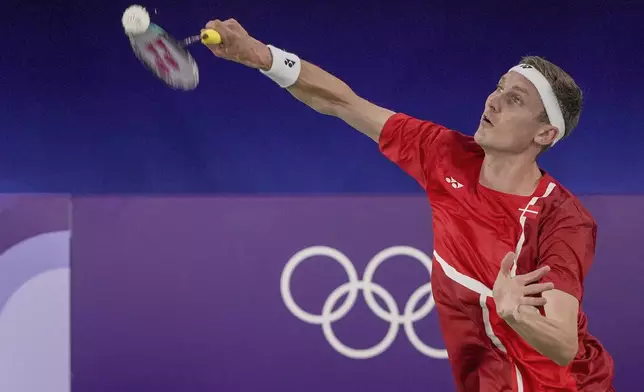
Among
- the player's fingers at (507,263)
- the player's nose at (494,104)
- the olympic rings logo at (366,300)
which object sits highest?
the player's nose at (494,104)

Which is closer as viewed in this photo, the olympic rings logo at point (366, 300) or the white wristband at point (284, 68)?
the white wristband at point (284, 68)

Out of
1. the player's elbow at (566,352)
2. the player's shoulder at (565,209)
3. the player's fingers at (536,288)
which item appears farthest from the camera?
the player's shoulder at (565,209)

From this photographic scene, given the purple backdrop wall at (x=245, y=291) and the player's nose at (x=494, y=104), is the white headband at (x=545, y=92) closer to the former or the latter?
the player's nose at (x=494, y=104)

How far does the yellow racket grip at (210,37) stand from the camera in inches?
138

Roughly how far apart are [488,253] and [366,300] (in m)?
1.47

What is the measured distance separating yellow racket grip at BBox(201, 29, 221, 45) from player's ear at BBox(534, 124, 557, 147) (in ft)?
4.03

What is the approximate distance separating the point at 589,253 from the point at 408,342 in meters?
1.76

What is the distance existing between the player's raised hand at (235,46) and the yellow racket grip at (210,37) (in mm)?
51

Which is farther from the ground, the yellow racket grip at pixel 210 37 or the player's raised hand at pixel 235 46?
the player's raised hand at pixel 235 46

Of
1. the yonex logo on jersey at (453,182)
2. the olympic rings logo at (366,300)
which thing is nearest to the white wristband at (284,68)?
the yonex logo on jersey at (453,182)

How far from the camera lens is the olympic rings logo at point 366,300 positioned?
4988mm

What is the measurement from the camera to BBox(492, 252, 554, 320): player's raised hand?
9.03 feet

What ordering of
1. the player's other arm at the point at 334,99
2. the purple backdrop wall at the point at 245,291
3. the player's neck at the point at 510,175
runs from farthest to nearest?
1. the purple backdrop wall at the point at 245,291
2. the player's other arm at the point at 334,99
3. the player's neck at the point at 510,175

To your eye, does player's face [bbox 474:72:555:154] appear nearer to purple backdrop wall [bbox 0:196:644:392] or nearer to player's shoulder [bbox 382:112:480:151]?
player's shoulder [bbox 382:112:480:151]
